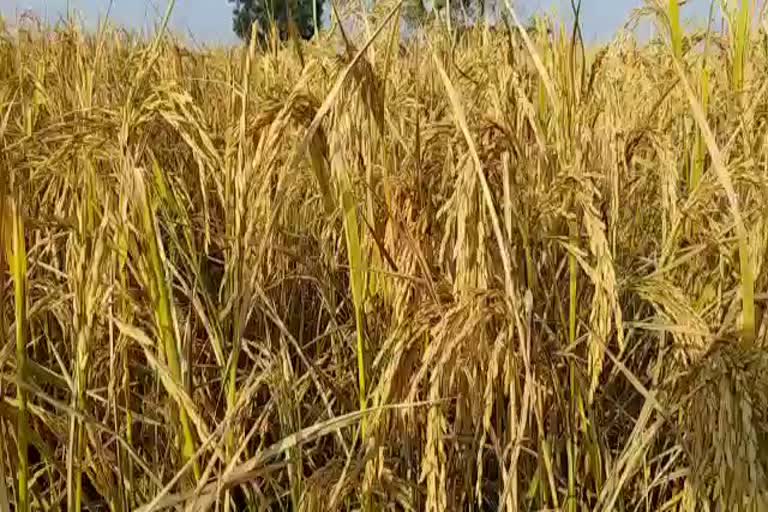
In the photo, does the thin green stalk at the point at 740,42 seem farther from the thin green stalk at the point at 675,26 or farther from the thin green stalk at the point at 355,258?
the thin green stalk at the point at 355,258

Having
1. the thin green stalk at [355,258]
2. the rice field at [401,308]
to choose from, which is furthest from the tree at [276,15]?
the thin green stalk at [355,258]

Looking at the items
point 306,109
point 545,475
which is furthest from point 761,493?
point 306,109

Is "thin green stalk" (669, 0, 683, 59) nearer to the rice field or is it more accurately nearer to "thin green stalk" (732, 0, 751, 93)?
the rice field

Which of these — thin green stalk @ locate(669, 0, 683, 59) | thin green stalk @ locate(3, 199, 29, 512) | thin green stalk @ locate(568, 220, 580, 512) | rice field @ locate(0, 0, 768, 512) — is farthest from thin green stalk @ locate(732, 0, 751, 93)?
thin green stalk @ locate(3, 199, 29, 512)

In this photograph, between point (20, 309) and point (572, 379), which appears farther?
point (572, 379)

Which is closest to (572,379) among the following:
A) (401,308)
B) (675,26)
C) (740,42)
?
(401,308)

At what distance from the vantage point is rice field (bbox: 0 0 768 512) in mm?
666

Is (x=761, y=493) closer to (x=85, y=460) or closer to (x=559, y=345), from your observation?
(x=559, y=345)

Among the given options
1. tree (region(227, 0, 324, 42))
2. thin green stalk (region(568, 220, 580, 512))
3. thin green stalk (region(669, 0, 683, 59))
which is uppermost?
tree (region(227, 0, 324, 42))

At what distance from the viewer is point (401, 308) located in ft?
2.58

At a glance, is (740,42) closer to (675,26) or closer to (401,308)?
(675,26)

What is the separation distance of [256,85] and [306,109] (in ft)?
2.99

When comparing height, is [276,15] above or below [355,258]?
above

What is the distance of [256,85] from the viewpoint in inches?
62.1
